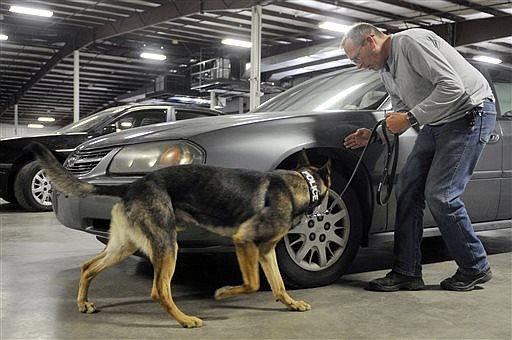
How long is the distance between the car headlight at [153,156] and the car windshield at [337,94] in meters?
1.05

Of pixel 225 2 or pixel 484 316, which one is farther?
pixel 225 2

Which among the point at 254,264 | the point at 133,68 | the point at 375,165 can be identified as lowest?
the point at 254,264

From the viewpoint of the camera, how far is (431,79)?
9.30 ft

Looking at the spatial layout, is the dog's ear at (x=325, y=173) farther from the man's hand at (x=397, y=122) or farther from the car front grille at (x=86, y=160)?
the car front grille at (x=86, y=160)

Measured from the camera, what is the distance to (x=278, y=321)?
99.6 inches

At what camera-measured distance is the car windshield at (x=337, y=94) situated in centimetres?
348

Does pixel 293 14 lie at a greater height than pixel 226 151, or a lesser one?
greater

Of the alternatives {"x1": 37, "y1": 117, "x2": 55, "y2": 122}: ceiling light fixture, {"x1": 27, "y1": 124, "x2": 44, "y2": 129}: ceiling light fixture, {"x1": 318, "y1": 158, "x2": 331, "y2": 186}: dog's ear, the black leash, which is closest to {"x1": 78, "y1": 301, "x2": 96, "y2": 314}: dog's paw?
{"x1": 318, "y1": 158, "x2": 331, "y2": 186}: dog's ear

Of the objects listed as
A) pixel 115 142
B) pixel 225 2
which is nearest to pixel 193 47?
pixel 225 2

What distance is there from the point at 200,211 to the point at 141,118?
4.93 m

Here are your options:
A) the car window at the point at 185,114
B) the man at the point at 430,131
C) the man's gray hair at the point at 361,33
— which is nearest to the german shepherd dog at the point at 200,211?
the man at the point at 430,131

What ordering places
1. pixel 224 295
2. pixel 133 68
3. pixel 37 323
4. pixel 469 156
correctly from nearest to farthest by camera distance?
pixel 37 323 < pixel 224 295 < pixel 469 156 < pixel 133 68

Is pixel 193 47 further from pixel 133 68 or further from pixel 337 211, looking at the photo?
pixel 337 211

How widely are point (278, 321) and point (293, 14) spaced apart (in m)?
10.7
